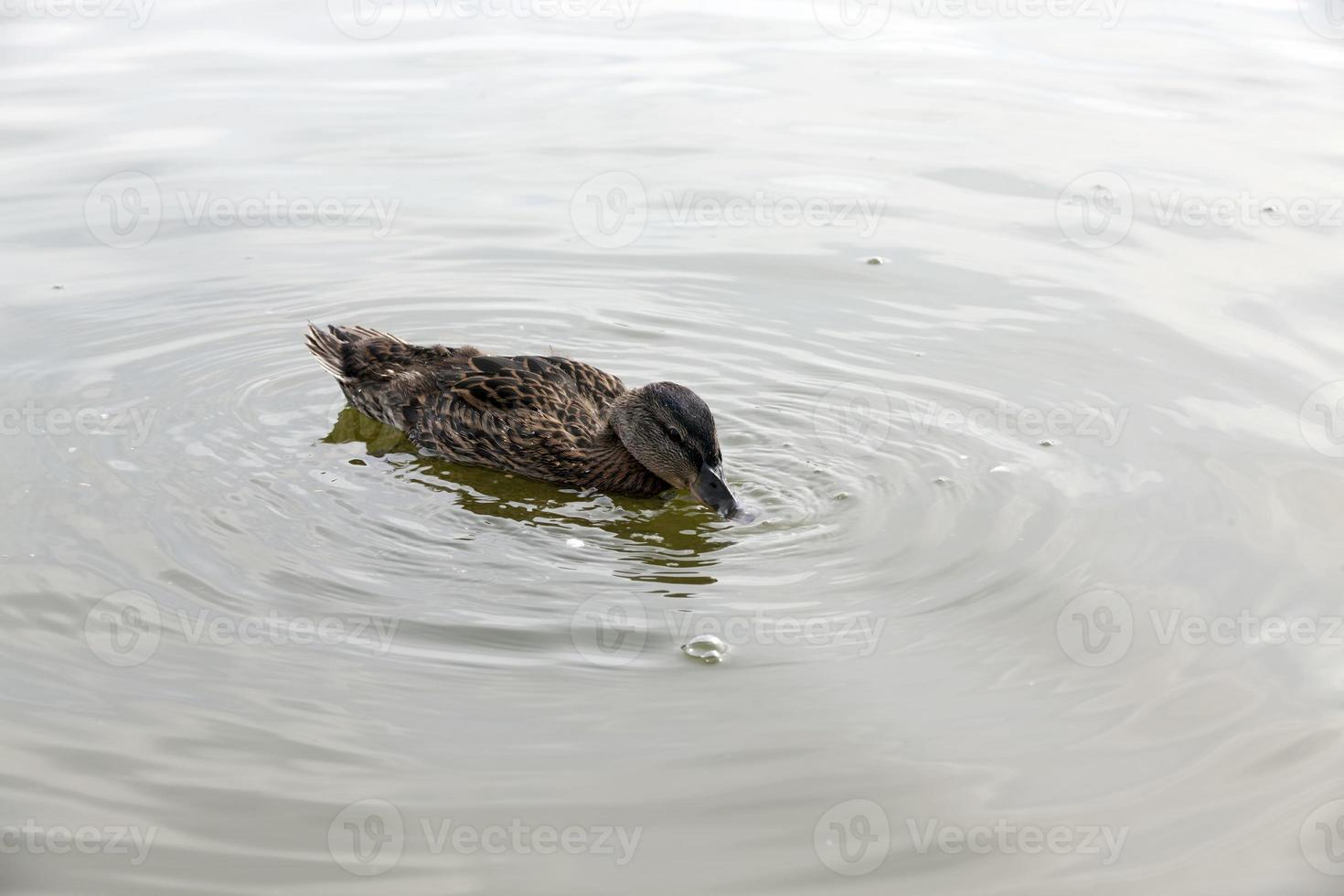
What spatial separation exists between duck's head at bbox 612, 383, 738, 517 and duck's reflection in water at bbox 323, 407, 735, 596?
0.18 metres

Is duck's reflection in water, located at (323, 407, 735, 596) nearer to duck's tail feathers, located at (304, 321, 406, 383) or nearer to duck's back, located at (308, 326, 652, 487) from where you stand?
duck's back, located at (308, 326, 652, 487)

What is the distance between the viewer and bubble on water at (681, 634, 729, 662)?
6074 millimetres

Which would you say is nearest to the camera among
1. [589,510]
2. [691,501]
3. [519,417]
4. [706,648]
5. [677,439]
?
[706,648]

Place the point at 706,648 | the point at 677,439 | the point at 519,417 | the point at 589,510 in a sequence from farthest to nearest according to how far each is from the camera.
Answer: the point at 519,417 → the point at 589,510 → the point at 677,439 → the point at 706,648


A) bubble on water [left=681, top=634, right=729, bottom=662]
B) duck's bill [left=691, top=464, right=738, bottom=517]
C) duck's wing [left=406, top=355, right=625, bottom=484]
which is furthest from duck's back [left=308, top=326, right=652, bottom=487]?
bubble on water [left=681, top=634, right=729, bottom=662]

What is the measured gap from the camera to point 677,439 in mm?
7527

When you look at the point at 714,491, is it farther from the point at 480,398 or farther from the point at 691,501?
the point at 480,398

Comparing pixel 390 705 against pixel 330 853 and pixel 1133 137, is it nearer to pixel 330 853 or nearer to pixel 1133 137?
pixel 330 853

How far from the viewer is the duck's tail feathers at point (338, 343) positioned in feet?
28.6

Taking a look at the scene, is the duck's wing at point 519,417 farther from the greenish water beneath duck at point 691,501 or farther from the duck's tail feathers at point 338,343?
the duck's tail feathers at point 338,343

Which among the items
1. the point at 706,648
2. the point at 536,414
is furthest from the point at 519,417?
the point at 706,648

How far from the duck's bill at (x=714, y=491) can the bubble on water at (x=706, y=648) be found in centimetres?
125

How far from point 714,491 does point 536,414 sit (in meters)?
1.30

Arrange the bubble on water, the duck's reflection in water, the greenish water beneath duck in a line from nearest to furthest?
1. the greenish water beneath duck
2. the bubble on water
3. the duck's reflection in water
